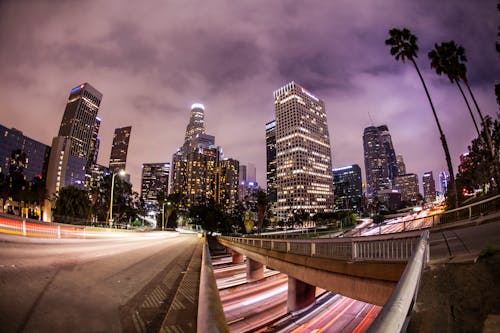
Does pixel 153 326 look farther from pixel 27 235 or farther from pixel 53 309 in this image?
pixel 27 235

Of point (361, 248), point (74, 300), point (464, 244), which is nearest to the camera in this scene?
point (74, 300)

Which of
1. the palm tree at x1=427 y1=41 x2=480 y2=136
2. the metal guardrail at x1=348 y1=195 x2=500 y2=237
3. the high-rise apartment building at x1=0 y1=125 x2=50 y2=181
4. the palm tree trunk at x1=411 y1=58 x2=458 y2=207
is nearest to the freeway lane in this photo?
the metal guardrail at x1=348 y1=195 x2=500 y2=237

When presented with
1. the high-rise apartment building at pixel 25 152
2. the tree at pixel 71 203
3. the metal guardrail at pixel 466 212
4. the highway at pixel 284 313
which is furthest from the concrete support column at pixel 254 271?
the high-rise apartment building at pixel 25 152

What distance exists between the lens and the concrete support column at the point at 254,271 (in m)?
33.8

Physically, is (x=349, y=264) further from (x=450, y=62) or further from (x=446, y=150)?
(x=450, y=62)

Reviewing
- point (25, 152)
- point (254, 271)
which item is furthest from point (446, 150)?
point (25, 152)

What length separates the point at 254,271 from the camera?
112 feet

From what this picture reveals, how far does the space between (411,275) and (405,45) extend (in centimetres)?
Result: 4801

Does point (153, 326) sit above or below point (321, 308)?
above

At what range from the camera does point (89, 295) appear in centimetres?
543

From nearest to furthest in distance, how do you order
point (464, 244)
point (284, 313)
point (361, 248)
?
point (464, 244), point (361, 248), point (284, 313)

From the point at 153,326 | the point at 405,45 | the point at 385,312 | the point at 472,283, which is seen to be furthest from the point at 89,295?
the point at 405,45

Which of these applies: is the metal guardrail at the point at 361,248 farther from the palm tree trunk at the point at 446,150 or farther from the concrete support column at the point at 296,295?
the palm tree trunk at the point at 446,150

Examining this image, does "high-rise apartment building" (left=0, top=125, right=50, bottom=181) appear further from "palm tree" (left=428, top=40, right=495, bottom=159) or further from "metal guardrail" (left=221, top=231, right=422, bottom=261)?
"palm tree" (left=428, top=40, right=495, bottom=159)
